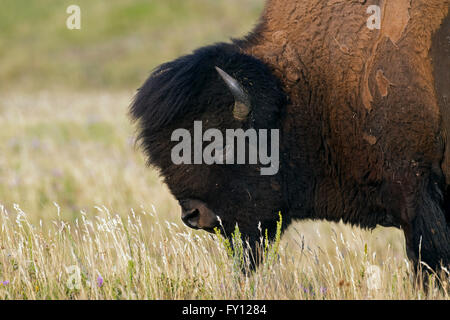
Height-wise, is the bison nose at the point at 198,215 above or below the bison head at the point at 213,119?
below

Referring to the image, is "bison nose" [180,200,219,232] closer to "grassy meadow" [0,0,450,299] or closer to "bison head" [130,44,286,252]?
"bison head" [130,44,286,252]

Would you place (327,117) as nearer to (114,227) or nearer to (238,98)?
(238,98)

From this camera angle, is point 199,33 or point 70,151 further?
point 199,33

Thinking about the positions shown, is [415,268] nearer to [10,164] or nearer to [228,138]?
[228,138]

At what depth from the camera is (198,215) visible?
13.4 ft

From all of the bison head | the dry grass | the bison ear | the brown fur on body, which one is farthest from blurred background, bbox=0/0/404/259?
the bison ear

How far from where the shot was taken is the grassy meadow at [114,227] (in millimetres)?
3832

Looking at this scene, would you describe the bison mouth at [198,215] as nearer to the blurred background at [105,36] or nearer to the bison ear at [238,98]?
the bison ear at [238,98]

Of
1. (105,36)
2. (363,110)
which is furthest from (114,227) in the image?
(105,36)

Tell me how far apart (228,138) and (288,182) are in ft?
1.74

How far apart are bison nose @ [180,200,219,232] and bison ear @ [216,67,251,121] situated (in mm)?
615

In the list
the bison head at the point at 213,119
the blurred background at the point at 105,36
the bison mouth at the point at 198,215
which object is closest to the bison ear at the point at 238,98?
the bison head at the point at 213,119

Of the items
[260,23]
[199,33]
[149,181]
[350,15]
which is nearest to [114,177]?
[149,181]

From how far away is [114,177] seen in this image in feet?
32.1
